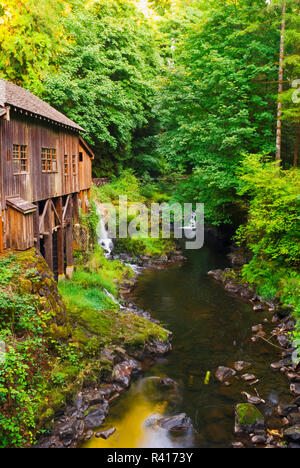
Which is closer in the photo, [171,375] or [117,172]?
[171,375]

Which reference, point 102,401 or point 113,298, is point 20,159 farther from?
point 102,401

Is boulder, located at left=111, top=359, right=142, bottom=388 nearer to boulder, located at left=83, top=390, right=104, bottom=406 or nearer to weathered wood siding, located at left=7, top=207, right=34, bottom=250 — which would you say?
boulder, located at left=83, top=390, right=104, bottom=406

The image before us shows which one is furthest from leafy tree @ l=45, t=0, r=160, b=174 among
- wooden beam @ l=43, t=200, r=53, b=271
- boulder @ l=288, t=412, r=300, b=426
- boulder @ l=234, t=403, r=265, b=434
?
boulder @ l=288, t=412, r=300, b=426

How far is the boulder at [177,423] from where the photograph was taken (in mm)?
10117

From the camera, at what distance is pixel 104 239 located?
84.8ft

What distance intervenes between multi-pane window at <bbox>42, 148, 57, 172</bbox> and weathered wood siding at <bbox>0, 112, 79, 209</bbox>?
0.64 feet

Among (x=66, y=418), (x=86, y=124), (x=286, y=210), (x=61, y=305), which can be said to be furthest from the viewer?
(x=86, y=124)

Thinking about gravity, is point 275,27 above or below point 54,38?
below

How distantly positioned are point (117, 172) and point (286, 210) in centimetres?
1973

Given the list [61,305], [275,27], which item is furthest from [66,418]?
[275,27]

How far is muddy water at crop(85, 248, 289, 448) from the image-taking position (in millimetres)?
9930

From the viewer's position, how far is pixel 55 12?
27.4m

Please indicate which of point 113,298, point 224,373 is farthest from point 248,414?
point 113,298

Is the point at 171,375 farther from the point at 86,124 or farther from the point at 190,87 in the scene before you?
the point at 86,124
